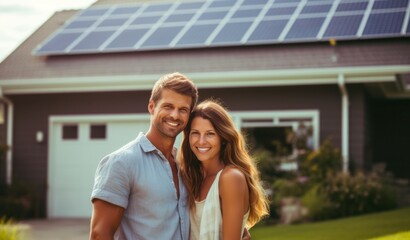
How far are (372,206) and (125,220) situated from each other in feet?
29.1

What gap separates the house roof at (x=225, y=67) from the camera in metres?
13.0

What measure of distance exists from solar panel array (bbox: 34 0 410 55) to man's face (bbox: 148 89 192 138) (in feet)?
33.8

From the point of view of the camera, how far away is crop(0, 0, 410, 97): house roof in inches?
511

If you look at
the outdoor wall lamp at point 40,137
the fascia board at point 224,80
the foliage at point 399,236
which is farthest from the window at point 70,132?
the foliage at point 399,236

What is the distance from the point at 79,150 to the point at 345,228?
6779 mm

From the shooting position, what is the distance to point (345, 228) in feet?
31.7

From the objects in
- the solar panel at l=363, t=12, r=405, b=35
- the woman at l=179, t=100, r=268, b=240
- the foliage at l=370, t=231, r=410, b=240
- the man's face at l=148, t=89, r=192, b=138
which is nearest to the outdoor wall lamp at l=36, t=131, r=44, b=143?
the solar panel at l=363, t=12, r=405, b=35

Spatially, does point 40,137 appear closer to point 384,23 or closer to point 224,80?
point 224,80

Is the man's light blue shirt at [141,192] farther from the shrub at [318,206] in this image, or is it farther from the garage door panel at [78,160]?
the garage door panel at [78,160]

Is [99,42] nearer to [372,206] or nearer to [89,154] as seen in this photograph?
[89,154]

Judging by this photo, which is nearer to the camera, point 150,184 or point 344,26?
point 150,184

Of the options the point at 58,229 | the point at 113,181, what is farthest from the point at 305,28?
the point at 113,181

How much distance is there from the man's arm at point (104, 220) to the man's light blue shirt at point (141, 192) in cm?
4

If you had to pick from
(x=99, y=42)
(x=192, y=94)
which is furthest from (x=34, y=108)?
(x=192, y=94)
